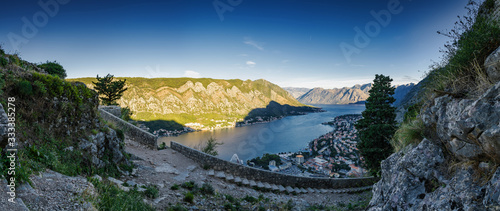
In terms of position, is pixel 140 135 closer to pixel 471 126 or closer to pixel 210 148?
pixel 210 148

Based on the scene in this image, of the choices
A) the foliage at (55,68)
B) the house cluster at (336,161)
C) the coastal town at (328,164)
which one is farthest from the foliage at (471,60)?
the foliage at (55,68)

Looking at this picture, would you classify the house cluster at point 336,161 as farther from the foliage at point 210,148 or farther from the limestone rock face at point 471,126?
the limestone rock face at point 471,126

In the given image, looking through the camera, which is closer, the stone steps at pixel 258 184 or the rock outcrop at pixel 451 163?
the rock outcrop at pixel 451 163

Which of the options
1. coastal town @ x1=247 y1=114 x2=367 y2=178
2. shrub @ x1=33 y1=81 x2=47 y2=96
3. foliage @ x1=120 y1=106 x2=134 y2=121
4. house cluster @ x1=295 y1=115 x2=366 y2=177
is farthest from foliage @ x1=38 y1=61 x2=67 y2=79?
house cluster @ x1=295 y1=115 x2=366 y2=177

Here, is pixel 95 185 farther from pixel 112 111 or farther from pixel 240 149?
pixel 240 149

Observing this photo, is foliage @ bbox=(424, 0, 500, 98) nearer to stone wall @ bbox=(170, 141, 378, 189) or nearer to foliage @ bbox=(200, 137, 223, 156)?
stone wall @ bbox=(170, 141, 378, 189)

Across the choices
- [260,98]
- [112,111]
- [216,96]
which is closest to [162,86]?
[216,96]
